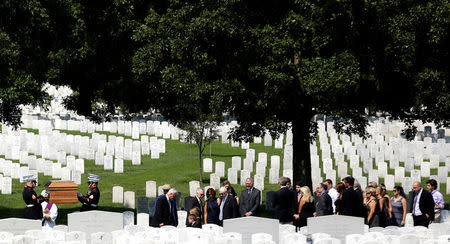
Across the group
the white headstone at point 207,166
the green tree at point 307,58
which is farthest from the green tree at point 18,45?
the white headstone at point 207,166

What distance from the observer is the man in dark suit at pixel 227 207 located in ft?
53.2

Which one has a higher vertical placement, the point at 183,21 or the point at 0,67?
the point at 183,21

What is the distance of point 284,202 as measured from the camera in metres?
16.1

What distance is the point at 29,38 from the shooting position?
66.7 feet

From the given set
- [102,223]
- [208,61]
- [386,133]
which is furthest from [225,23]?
[386,133]

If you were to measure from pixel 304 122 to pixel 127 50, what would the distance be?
7.20 meters

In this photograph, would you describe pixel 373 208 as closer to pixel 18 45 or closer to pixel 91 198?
pixel 91 198

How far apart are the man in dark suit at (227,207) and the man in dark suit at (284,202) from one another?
787mm

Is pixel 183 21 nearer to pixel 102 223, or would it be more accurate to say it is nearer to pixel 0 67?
pixel 0 67

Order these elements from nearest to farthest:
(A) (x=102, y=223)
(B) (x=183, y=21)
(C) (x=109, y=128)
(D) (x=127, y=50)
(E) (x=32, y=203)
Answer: (A) (x=102, y=223)
(E) (x=32, y=203)
(B) (x=183, y=21)
(D) (x=127, y=50)
(C) (x=109, y=128)

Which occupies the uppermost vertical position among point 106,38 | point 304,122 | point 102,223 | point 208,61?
point 106,38

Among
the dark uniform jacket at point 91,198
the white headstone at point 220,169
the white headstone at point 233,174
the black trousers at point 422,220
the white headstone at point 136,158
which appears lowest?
the black trousers at point 422,220

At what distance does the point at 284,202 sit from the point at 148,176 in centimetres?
1382

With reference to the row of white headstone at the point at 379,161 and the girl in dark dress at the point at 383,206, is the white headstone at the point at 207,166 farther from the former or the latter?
the girl in dark dress at the point at 383,206
